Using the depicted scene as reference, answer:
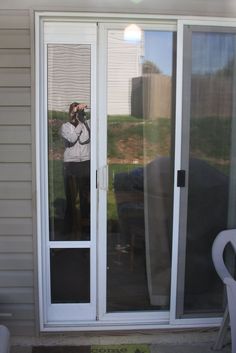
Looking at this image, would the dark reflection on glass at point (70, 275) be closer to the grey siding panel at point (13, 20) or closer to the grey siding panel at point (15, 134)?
the grey siding panel at point (15, 134)

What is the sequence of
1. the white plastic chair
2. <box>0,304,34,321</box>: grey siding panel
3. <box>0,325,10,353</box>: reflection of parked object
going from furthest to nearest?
<box>0,304,34,321</box>: grey siding panel < the white plastic chair < <box>0,325,10,353</box>: reflection of parked object

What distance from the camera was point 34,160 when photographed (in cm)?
277

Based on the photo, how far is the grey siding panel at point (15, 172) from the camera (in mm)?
2781

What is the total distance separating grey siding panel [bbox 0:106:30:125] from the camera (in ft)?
8.97

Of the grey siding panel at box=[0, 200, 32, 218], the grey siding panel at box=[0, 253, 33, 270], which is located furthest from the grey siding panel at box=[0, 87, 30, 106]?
the grey siding panel at box=[0, 253, 33, 270]

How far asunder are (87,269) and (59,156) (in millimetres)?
787

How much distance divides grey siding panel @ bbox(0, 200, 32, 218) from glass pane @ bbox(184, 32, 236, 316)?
3.44 feet

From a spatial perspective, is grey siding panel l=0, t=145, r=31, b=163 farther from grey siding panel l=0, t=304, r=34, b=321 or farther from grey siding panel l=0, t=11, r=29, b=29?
grey siding panel l=0, t=304, r=34, b=321

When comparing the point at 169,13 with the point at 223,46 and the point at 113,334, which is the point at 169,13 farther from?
the point at 113,334

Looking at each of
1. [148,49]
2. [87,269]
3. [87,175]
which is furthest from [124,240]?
[148,49]

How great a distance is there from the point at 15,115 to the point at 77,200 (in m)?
0.67

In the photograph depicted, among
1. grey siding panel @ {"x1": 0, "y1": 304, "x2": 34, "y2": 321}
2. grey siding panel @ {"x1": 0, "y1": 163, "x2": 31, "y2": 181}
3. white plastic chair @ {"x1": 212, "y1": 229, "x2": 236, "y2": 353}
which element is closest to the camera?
white plastic chair @ {"x1": 212, "y1": 229, "x2": 236, "y2": 353}

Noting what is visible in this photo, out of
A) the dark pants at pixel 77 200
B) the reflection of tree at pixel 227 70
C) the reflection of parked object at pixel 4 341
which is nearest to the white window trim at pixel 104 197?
the dark pants at pixel 77 200

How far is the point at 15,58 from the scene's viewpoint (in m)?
2.70
